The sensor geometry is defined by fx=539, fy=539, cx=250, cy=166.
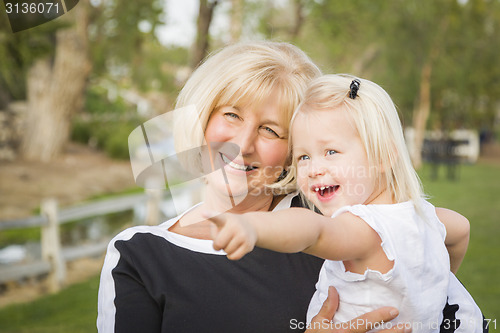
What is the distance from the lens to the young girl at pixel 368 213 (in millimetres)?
1300

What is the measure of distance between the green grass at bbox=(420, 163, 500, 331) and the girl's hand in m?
0.82

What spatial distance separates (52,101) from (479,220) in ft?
30.8

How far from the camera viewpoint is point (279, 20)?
36.8 ft

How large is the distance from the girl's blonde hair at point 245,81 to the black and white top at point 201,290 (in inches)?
16.5

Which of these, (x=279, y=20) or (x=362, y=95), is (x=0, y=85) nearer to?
(x=279, y=20)

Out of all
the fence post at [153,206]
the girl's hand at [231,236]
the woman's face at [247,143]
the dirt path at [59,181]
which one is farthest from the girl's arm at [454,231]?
the dirt path at [59,181]

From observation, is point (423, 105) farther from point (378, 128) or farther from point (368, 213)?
point (368, 213)

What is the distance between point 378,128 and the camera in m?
1.51

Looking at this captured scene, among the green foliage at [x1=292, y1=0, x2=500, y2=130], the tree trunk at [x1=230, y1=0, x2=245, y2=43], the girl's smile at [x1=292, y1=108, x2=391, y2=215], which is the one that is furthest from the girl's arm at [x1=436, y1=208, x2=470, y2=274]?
the green foliage at [x1=292, y1=0, x2=500, y2=130]

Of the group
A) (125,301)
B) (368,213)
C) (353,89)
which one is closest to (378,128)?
(353,89)

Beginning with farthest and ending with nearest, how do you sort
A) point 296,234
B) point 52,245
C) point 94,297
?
1. point 52,245
2. point 94,297
3. point 296,234

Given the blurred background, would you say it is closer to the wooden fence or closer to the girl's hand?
the wooden fence

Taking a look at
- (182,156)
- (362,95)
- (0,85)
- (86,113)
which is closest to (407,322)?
(362,95)

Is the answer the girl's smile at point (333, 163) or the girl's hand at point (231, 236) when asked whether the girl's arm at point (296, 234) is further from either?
the girl's smile at point (333, 163)
